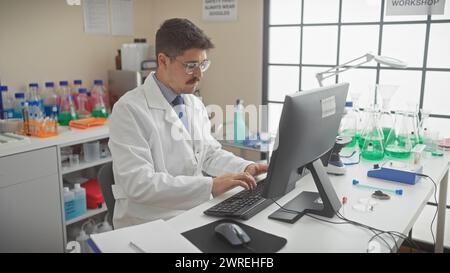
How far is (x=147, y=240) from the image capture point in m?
1.07

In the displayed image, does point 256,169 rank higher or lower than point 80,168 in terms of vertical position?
higher

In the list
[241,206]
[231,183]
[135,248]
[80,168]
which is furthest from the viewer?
[80,168]

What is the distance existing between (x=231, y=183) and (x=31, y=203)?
53.5 inches

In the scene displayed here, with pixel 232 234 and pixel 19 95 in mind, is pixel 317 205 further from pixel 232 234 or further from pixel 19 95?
pixel 19 95

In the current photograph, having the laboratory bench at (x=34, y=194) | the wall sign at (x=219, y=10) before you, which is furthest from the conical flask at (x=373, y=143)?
the wall sign at (x=219, y=10)

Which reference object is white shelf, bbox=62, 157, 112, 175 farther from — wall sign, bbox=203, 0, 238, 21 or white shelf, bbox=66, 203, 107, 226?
wall sign, bbox=203, 0, 238, 21

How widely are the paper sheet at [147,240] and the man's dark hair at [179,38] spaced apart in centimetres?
72

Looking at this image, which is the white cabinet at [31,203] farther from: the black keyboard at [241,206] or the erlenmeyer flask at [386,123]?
the erlenmeyer flask at [386,123]

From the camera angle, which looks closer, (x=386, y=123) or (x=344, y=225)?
(x=344, y=225)

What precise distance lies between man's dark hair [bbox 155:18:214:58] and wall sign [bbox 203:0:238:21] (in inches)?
61.3

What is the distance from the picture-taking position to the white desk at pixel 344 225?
1110mm

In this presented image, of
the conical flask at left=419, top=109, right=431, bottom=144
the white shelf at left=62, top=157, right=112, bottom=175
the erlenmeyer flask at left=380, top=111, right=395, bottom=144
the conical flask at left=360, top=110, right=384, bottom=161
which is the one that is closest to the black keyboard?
the conical flask at left=360, top=110, right=384, bottom=161

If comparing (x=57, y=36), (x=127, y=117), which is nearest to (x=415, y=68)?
(x=127, y=117)

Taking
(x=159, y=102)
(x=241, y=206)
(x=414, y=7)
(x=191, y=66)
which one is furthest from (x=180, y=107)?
(x=414, y=7)
